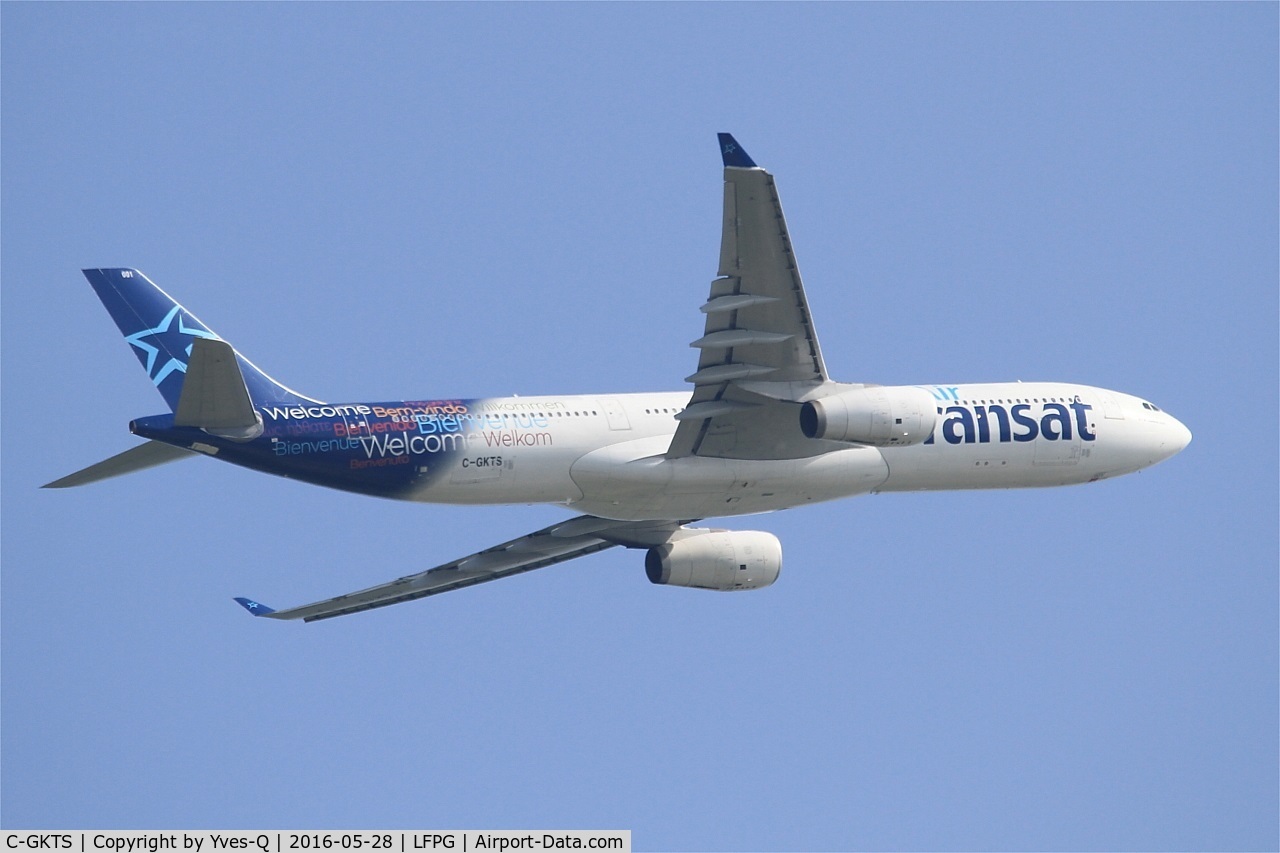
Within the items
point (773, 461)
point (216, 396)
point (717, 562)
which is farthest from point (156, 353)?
point (717, 562)

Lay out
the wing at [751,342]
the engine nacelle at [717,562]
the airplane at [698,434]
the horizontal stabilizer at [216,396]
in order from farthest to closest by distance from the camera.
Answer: the engine nacelle at [717,562] → the airplane at [698,434] → the horizontal stabilizer at [216,396] → the wing at [751,342]

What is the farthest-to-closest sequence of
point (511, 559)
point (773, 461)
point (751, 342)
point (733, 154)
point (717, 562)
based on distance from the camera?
point (511, 559), point (717, 562), point (773, 461), point (751, 342), point (733, 154)

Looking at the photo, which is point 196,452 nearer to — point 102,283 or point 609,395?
point 102,283

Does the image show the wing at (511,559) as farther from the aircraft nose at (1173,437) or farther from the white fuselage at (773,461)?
the aircraft nose at (1173,437)

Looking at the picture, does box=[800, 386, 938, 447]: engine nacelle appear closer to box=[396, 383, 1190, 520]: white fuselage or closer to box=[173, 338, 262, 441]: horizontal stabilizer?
box=[396, 383, 1190, 520]: white fuselage

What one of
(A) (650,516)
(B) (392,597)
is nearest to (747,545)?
(A) (650,516)

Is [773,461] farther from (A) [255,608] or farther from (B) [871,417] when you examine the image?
(A) [255,608]

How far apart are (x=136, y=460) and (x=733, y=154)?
15891 millimetres

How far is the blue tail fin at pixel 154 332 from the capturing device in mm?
47062

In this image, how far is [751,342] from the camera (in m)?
44.2

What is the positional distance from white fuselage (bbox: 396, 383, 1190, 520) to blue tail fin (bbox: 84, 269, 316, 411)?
4888 millimetres

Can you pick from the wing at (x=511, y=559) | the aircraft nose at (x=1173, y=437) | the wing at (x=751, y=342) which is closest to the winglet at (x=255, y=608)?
the wing at (x=511, y=559)

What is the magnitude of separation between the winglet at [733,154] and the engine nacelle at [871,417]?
7.30 m

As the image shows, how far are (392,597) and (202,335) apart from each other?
36.3 feet
